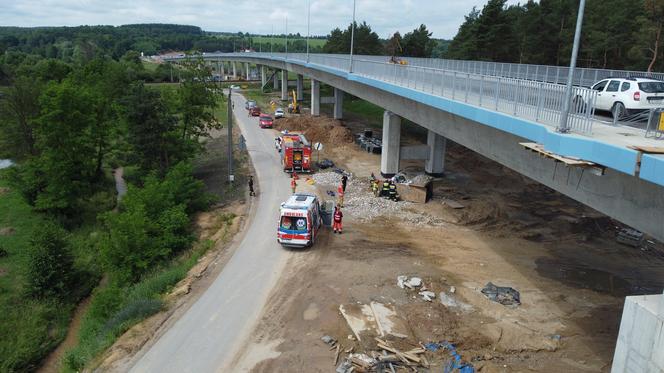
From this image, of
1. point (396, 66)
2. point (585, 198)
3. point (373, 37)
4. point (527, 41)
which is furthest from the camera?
point (373, 37)

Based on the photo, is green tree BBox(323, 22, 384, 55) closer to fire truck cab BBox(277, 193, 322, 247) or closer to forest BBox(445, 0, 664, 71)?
forest BBox(445, 0, 664, 71)

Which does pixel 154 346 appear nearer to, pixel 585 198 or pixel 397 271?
pixel 397 271

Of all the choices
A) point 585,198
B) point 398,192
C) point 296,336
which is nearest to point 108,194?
point 398,192

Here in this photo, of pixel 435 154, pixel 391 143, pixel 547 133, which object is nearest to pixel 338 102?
pixel 391 143

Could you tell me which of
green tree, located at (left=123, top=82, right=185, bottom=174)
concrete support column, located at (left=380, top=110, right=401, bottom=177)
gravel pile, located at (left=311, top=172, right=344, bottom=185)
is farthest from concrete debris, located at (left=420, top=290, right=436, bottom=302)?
green tree, located at (left=123, top=82, right=185, bottom=174)

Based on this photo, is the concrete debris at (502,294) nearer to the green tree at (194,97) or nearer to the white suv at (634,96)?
the white suv at (634,96)

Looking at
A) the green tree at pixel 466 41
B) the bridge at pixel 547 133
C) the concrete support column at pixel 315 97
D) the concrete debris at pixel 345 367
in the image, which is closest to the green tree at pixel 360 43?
the green tree at pixel 466 41
